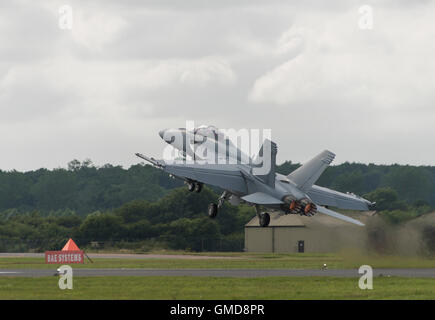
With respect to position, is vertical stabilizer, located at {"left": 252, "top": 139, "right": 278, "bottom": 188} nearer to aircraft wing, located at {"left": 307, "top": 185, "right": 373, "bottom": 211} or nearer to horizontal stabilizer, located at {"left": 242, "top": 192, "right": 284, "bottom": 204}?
horizontal stabilizer, located at {"left": 242, "top": 192, "right": 284, "bottom": 204}

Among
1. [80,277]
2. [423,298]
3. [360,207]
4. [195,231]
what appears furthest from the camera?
[195,231]

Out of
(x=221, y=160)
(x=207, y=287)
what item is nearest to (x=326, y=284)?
(x=207, y=287)

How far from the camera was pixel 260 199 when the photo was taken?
58375 mm

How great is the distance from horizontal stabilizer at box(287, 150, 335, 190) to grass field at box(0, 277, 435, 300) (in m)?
15.1

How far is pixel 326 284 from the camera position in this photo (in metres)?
43.2

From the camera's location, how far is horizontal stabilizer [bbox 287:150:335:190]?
61.6 metres

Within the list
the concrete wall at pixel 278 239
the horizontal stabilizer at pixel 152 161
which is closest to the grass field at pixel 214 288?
the horizontal stabilizer at pixel 152 161

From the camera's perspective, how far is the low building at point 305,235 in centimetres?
5644

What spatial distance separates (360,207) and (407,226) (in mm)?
9869

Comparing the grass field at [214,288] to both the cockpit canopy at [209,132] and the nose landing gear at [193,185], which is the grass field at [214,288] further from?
the cockpit canopy at [209,132]
